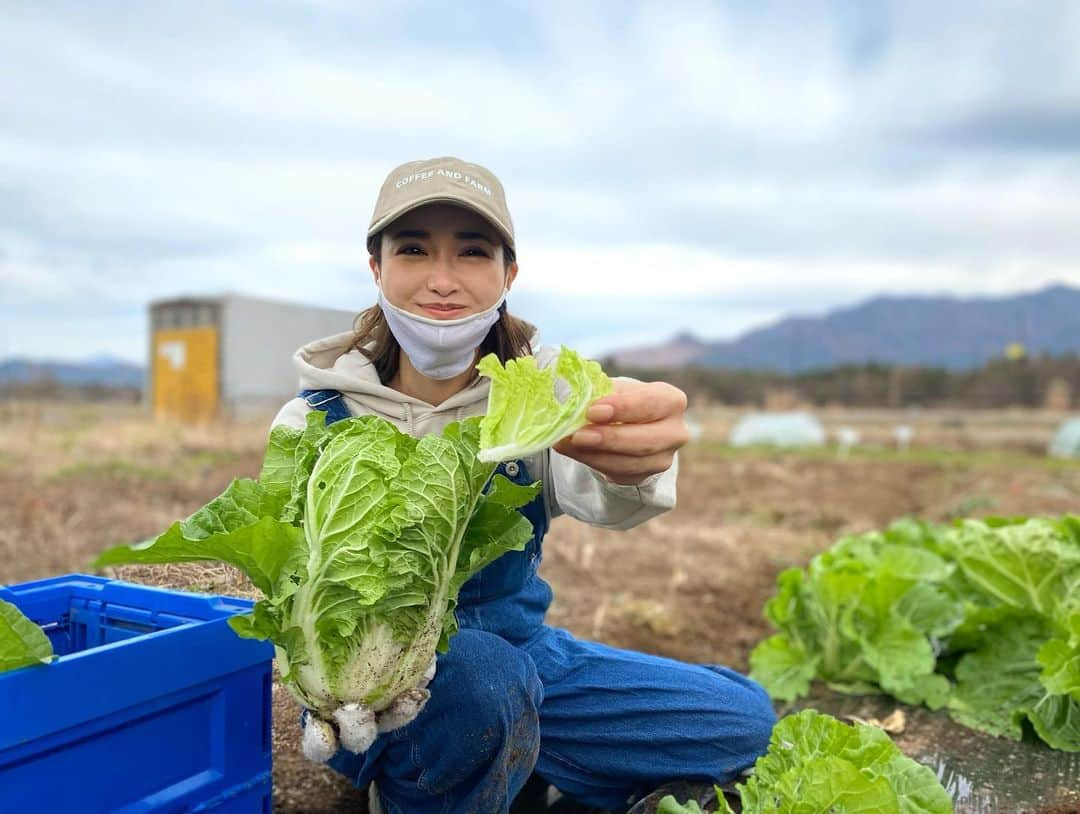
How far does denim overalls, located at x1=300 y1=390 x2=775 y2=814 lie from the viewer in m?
2.32

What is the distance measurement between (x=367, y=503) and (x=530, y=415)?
38 centimetres

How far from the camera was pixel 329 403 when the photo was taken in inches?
105

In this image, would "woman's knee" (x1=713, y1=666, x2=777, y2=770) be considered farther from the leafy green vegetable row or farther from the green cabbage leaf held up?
the green cabbage leaf held up

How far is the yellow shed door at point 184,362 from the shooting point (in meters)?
27.2

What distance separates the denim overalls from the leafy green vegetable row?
1042 mm

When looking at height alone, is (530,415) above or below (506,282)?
below

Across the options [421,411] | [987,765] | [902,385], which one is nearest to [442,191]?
[421,411]

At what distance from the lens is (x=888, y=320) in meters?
162

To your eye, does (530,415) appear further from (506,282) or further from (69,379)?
(69,379)

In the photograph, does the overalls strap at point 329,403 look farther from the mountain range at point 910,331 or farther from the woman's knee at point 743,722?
the mountain range at point 910,331

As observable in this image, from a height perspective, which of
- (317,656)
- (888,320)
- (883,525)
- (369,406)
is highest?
(888,320)

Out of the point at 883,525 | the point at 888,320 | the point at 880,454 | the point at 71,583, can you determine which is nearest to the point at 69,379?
the point at 880,454

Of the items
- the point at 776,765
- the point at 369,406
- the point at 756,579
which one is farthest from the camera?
the point at 756,579

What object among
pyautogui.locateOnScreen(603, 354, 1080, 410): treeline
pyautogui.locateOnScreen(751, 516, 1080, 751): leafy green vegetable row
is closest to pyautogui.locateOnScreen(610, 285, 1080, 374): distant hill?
pyautogui.locateOnScreen(603, 354, 1080, 410): treeline
